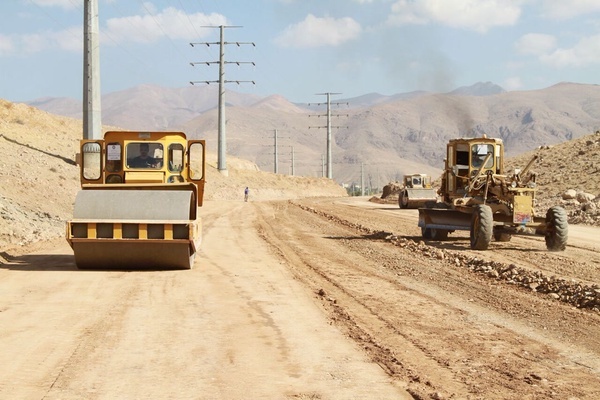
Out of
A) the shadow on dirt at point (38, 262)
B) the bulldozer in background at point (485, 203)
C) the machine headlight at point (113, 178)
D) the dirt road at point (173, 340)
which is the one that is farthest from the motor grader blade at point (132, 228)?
the bulldozer in background at point (485, 203)

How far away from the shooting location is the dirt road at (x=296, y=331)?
271 inches

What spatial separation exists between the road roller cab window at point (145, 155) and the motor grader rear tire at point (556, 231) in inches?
376

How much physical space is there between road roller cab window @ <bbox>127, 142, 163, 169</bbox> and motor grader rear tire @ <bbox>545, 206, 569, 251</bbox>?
31.4ft

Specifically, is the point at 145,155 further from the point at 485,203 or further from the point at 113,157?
the point at 485,203

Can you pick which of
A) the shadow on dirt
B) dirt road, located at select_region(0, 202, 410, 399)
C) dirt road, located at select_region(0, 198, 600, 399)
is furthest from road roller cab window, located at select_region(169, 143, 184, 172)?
the shadow on dirt

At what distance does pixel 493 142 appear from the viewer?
2222 cm

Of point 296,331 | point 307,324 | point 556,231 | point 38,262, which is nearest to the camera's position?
point 296,331

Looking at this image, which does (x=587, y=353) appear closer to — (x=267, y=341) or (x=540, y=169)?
(x=267, y=341)

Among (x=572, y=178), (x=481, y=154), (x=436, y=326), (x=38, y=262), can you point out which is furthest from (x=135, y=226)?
(x=572, y=178)

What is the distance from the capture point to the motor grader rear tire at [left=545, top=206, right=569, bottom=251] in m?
19.0

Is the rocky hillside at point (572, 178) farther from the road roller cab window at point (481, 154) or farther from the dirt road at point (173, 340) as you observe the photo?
the dirt road at point (173, 340)

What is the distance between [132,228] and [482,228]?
29.2 feet

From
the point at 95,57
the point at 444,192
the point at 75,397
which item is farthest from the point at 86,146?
the point at 95,57

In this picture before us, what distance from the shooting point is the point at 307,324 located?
9477mm
